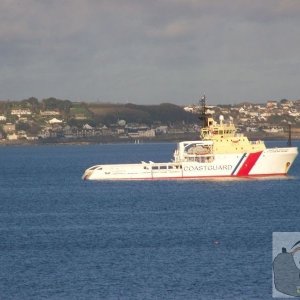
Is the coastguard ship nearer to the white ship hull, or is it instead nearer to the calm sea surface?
the white ship hull

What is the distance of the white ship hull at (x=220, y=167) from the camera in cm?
9738

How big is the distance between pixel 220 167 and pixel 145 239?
133ft

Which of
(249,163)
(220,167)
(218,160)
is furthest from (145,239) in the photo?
(249,163)

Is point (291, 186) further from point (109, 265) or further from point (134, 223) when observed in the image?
point (109, 265)

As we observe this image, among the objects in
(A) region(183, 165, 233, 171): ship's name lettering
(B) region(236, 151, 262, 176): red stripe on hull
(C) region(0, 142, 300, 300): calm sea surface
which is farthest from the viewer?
(A) region(183, 165, 233, 171): ship's name lettering

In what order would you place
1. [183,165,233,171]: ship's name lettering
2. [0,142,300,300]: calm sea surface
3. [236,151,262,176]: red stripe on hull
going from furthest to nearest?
[183,165,233,171]: ship's name lettering → [236,151,262,176]: red stripe on hull → [0,142,300,300]: calm sea surface

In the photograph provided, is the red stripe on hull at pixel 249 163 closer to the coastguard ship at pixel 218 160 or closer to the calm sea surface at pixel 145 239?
the coastguard ship at pixel 218 160

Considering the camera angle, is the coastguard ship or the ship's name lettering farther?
the ship's name lettering

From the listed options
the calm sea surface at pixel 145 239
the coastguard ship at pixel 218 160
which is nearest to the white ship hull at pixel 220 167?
the coastguard ship at pixel 218 160

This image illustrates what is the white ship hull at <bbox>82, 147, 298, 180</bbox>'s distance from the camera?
9738cm

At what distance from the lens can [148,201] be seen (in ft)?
263

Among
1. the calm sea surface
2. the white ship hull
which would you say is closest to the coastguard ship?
the white ship hull

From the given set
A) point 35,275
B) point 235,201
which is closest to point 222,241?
point 35,275

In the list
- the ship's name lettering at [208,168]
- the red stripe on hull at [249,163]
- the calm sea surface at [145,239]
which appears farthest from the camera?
the ship's name lettering at [208,168]
